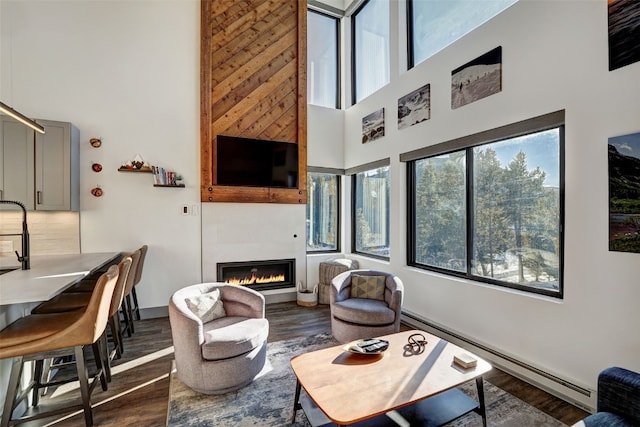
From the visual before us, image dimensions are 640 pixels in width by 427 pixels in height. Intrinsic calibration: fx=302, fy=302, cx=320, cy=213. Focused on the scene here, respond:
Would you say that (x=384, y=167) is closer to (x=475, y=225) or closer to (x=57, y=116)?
(x=475, y=225)

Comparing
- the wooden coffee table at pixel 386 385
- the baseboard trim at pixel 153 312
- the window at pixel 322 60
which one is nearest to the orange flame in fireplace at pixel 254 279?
the baseboard trim at pixel 153 312

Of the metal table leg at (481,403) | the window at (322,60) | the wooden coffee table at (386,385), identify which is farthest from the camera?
the window at (322,60)

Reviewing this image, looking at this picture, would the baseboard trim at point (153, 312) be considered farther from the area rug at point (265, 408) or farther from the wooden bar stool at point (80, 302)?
the area rug at point (265, 408)

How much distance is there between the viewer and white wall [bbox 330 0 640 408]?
7.00ft

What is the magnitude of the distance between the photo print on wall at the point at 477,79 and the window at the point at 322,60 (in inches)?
110

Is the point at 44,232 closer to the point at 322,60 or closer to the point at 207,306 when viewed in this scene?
the point at 207,306

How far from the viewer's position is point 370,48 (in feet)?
17.3

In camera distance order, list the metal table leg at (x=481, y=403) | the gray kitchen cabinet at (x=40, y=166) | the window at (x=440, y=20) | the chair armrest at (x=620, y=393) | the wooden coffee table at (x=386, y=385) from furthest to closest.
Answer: the gray kitchen cabinet at (x=40, y=166)
the window at (x=440, y=20)
the metal table leg at (x=481, y=403)
the wooden coffee table at (x=386, y=385)
the chair armrest at (x=620, y=393)

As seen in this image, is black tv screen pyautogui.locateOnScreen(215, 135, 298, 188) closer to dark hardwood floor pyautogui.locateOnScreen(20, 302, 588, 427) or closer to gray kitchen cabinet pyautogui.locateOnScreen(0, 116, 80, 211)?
gray kitchen cabinet pyautogui.locateOnScreen(0, 116, 80, 211)

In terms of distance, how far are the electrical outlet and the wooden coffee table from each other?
3.92 metres

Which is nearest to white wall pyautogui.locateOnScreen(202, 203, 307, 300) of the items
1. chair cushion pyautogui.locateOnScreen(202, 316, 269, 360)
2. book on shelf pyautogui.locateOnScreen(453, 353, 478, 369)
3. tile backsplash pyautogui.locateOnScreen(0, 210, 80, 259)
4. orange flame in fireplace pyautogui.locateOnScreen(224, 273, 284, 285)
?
orange flame in fireplace pyautogui.locateOnScreen(224, 273, 284, 285)

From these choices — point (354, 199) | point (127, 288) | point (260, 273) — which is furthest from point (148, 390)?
point (354, 199)

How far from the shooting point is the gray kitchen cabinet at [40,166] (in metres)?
3.41

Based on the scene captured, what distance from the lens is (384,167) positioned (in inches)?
189
